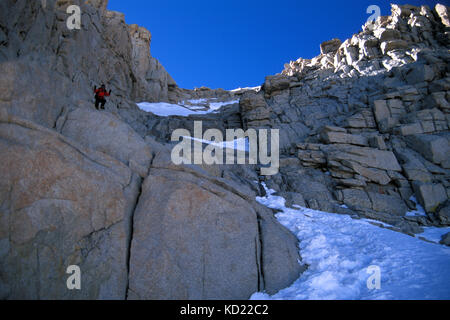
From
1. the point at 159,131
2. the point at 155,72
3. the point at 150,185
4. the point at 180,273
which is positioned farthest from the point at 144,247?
the point at 155,72

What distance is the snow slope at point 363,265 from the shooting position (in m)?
5.55

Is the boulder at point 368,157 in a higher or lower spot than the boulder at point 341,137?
lower

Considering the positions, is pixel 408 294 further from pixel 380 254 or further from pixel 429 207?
pixel 429 207

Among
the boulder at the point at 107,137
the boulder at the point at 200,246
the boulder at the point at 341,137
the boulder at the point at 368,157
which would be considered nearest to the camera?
the boulder at the point at 200,246

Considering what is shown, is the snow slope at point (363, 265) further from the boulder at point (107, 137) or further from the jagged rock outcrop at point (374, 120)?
the boulder at point (107, 137)

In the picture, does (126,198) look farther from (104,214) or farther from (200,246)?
(200,246)

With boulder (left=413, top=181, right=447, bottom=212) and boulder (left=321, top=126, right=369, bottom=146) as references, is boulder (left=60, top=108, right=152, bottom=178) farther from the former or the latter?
boulder (left=413, top=181, right=447, bottom=212)

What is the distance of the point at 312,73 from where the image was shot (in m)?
43.0

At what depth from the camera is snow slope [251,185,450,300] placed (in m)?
5.55

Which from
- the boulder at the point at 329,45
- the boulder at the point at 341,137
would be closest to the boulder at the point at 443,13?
the boulder at the point at 329,45

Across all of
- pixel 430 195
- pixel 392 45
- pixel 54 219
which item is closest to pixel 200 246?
pixel 54 219

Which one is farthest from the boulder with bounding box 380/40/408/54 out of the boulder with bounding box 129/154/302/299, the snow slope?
the boulder with bounding box 129/154/302/299

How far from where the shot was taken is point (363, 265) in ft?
23.6

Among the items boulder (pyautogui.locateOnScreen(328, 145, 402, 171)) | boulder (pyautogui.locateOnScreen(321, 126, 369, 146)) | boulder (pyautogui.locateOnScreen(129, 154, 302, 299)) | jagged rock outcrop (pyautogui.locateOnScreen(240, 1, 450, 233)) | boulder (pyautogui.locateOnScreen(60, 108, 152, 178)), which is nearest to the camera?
boulder (pyautogui.locateOnScreen(129, 154, 302, 299))
